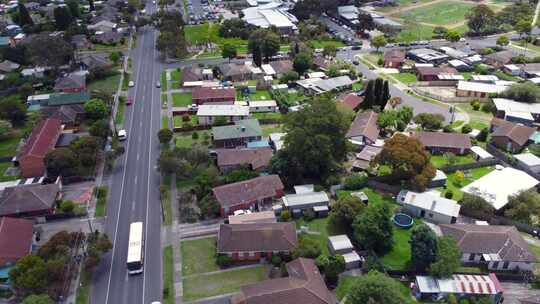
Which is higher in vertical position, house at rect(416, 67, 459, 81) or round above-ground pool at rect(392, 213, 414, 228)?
house at rect(416, 67, 459, 81)

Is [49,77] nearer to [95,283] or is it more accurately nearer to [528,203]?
[95,283]

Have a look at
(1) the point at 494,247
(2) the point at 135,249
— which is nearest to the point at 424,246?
(1) the point at 494,247

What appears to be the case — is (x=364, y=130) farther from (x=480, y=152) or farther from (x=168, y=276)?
(x=168, y=276)

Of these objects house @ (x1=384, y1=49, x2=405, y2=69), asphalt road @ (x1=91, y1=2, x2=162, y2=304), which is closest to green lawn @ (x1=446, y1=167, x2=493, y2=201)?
asphalt road @ (x1=91, y1=2, x2=162, y2=304)

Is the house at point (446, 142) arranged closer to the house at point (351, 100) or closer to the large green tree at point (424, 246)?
the house at point (351, 100)

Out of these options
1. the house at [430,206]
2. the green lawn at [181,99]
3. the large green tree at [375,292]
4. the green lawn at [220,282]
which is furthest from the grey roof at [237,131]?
the large green tree at [375,292]

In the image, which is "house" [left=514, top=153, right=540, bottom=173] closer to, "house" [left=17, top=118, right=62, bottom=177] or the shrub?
the shrub
